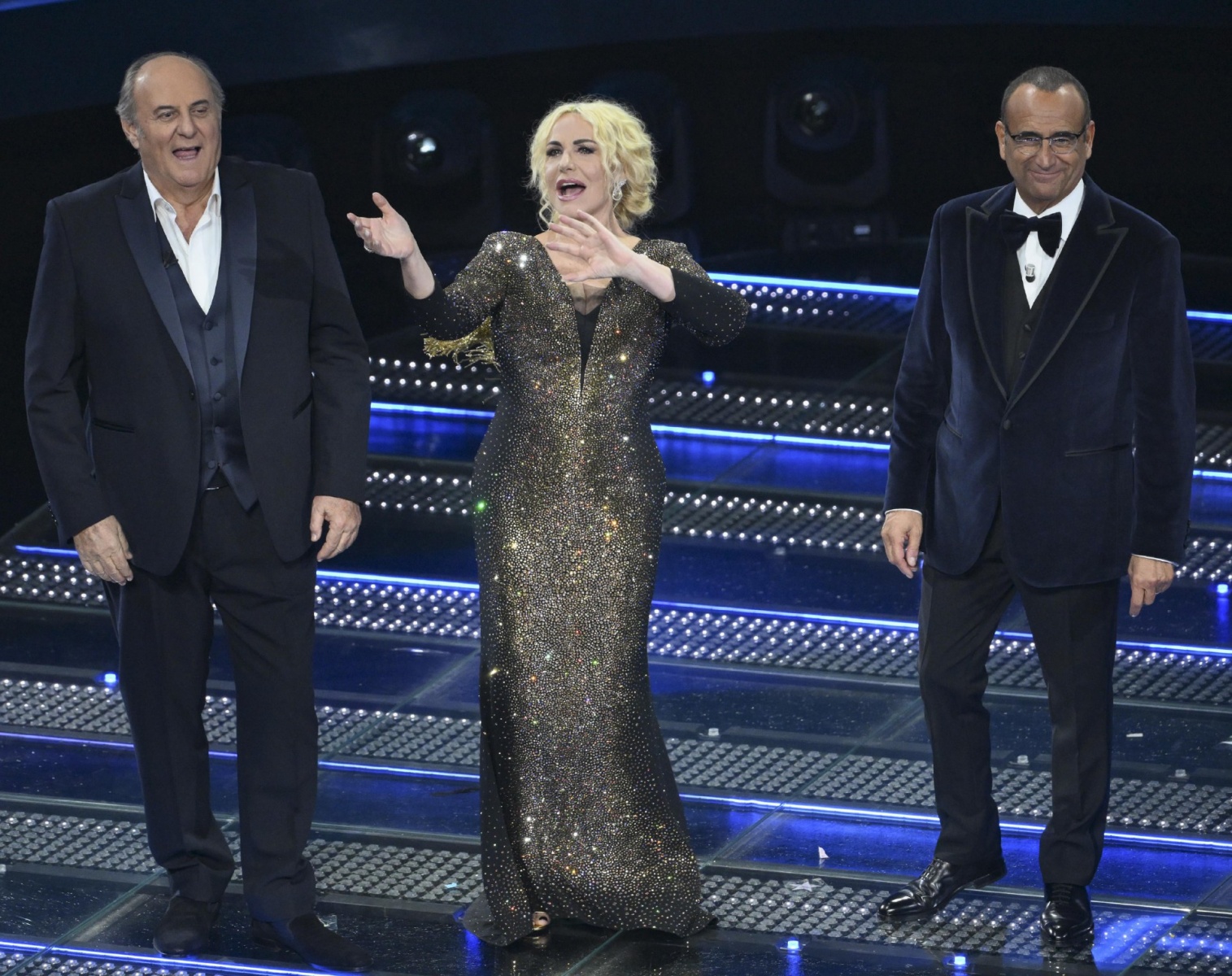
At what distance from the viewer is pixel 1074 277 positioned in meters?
4.11

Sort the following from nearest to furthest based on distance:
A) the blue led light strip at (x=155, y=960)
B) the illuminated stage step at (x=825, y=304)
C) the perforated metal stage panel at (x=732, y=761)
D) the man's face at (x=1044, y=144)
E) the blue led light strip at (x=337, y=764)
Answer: the man's face at (x=1044, y=144), the blue led light strip at (x=155, y=960), the perforated metal stage panel at (x=732, y=761), the blue led light strip at (x=337, y=764), the illuminated stage step at (x=825, y=304)

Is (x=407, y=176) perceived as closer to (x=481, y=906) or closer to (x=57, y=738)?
(x=57, y=738)

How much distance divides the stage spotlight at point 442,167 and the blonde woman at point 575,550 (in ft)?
10.8

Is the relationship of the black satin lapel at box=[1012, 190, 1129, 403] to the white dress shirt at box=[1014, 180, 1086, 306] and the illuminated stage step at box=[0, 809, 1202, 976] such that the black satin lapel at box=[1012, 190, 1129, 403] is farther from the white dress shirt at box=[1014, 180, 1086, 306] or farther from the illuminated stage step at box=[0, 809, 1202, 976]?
the illuminated stage step at box=[0, 809, 1202, 976]

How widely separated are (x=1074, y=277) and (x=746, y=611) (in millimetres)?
2045

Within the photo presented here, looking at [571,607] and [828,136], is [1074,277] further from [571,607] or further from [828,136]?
[828,136]

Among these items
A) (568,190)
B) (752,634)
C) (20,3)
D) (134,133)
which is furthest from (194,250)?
(20,3)

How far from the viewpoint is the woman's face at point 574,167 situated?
4160mm

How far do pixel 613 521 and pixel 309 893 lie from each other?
0.90 meters

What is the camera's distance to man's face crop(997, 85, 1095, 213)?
158 inches

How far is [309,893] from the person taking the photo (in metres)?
4.32

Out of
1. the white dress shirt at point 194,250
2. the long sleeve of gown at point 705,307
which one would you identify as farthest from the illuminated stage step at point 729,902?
the white dress shirt at point 194,250

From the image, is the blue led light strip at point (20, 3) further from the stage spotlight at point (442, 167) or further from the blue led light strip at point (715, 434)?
the blue led light strip at point (715, 434)

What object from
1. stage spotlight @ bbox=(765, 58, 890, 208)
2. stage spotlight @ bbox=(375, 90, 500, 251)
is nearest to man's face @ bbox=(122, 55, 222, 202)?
stage spotlight @ bbox=(375, 90, 500, 251)
